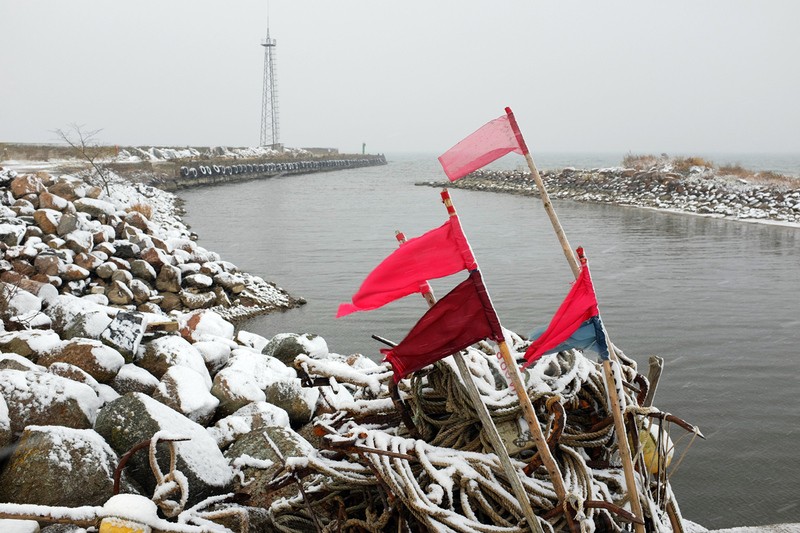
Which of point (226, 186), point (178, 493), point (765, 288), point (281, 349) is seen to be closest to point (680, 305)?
point (765, 288)

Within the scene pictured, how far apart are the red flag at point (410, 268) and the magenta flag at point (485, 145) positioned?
541mm

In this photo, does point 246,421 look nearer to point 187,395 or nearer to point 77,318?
point 187,395

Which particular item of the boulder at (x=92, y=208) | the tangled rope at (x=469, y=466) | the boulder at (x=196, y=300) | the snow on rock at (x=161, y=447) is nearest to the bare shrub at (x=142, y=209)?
the boulder at (x=92, y=208)

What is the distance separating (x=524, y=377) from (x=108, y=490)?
83.4 inches

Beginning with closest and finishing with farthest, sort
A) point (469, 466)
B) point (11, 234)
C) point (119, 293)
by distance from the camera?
point (469, 466)
point (119, 293)
point (11, 234)

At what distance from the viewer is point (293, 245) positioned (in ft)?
53.3

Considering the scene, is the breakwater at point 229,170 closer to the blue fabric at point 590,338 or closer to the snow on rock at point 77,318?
the snow on rock at point 77,318

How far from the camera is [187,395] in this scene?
Answer: 399cm

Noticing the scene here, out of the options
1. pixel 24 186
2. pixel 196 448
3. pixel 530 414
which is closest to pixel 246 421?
pixel 196 448

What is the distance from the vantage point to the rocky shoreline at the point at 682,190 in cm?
2264

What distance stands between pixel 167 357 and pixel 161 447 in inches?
58.6

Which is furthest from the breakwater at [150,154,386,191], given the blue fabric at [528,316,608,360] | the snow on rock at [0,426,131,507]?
the blue fabric at [528,316,608,360]

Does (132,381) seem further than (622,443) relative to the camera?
Yes

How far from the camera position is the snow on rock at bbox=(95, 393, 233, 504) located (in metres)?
3.11
